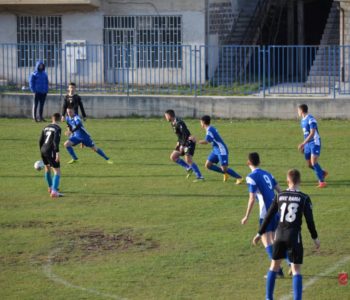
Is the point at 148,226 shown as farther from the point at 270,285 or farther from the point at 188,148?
the point at 270,285

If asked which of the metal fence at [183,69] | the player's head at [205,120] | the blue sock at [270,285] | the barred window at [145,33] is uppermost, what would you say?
the barred window at [145,33]

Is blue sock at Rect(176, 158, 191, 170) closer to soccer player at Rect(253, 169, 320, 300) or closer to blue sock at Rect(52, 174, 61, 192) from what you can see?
blue sock at Rect(52, 174, 61, 192)

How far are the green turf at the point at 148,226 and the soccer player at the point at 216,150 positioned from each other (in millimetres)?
305

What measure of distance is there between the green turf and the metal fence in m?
4.13

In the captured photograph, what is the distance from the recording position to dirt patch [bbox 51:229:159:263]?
15352mm

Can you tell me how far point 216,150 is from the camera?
2058cm

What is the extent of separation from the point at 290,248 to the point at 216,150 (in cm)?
826

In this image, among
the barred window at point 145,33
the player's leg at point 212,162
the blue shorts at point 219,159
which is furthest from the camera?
the barred window at point 145,33

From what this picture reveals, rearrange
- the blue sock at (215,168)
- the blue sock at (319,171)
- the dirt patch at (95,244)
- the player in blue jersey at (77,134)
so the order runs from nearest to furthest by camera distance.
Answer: the dirt patch at (95,244)
the blue sock at (319,171)
the blue sock at (215,168)
the player in blue jersey at (77,134)

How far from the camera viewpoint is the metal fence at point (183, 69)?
30891 mm

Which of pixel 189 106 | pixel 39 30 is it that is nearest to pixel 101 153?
pixel 189 106

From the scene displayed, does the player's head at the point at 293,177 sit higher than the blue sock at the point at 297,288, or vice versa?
the player's head at the point at 293,177

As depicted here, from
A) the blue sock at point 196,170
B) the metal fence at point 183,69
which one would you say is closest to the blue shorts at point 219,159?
the blue sock at point 196,170

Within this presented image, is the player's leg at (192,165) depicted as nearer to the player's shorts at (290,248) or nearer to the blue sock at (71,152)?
the blue sock at (71,152)
